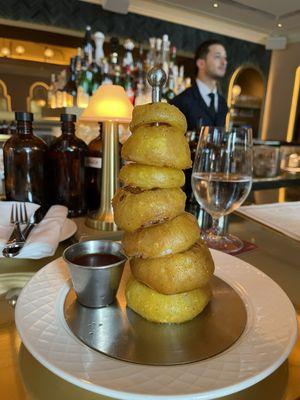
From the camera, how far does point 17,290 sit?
0.51 metres

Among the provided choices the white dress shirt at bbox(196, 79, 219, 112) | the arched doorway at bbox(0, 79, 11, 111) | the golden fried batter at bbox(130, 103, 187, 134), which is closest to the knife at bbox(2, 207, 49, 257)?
the golden fried batter at bbox(130, 103, 187, 134)

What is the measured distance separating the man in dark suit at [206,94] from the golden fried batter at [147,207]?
1815 millimetres

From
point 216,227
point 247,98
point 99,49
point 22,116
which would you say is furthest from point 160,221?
point 247,98

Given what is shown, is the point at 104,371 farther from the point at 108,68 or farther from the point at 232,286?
the point at 108,68

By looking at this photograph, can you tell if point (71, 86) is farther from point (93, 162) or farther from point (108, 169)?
point (108, 169)

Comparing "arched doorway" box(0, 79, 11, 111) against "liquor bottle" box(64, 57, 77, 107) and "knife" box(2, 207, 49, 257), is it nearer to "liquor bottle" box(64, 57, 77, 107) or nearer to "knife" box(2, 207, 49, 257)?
"liquor bottle" box(64, 57, 77, 107)

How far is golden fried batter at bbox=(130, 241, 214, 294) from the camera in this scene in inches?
16.1

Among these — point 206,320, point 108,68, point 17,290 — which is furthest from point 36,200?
point 108,68

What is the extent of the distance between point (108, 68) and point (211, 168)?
1.74 m

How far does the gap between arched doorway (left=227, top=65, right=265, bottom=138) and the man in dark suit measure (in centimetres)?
Answer: 228

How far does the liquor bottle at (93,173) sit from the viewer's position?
0.87m

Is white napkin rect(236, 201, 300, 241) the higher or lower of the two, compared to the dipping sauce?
lower

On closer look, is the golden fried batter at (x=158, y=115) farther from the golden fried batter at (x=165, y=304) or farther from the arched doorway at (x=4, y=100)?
the arched doorway at (x=4, y=100)

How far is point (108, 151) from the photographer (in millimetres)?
762
